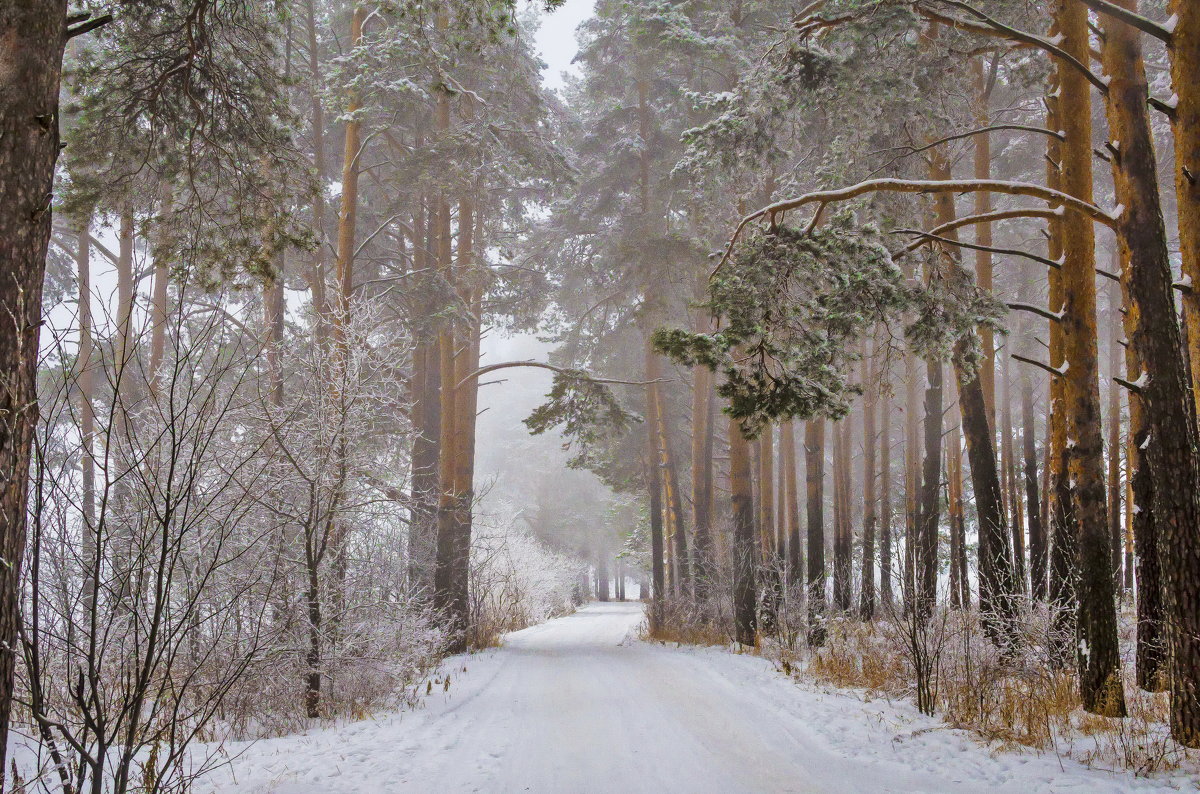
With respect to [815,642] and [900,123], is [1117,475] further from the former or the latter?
[900,123]

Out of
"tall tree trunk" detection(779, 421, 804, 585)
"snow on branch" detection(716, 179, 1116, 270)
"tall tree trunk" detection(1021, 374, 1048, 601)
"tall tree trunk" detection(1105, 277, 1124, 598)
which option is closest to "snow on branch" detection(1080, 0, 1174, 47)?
"snow on branch" detection(716, 179, 1116, 270)

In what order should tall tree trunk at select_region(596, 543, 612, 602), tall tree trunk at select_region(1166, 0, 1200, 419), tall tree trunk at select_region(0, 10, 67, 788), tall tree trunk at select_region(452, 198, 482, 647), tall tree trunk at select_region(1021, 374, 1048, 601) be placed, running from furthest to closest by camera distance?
tall tree trunk at select_region(596, 543, 612, 602) < tall tree trunk at select_region(452, 198, 482, 647) < tall tree trunk at select_region(1021, 374, 1048, 601) < tall tree trunk at select_region(1166, 0, 1200, 419) < tall tree trunk at select_region(0, 10, 67, 788)

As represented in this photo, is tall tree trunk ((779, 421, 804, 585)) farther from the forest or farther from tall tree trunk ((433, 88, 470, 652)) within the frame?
tall tree trunk ((433, 88, 470, 652))

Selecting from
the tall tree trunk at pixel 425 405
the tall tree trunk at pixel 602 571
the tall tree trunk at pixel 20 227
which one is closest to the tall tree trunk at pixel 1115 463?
the tall tree trunk at pixel 425 405

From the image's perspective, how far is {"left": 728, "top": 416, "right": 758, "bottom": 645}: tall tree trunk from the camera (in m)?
12.5

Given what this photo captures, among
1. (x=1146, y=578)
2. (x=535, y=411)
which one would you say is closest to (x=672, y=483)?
(x=535, y=411)

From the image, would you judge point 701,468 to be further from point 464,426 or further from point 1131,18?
point 1131,18

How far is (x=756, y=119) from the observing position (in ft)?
26.2

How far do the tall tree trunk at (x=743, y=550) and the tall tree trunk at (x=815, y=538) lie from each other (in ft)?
3.41

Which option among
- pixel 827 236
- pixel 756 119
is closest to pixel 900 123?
pixel 756 119

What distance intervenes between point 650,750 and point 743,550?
7.17m

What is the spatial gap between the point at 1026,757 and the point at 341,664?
5.86 meters

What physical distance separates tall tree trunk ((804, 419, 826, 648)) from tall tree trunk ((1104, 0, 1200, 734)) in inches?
173

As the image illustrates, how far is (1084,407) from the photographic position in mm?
6312
